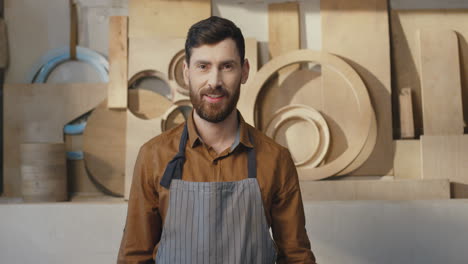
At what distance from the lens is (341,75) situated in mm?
3023

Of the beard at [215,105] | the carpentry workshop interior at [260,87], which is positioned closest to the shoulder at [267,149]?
the beard at [215,105]

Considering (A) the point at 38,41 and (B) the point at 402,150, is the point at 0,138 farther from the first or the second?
(B) the point at 402,150

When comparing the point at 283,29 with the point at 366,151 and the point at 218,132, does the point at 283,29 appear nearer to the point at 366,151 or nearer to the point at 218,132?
the point at 366,151

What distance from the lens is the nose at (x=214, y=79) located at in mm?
1347

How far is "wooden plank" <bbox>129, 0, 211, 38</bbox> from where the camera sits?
312cm

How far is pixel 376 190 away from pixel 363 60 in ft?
3.00

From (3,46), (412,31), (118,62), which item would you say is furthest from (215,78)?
(3,46)

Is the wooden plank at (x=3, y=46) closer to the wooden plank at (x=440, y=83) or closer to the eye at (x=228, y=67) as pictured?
the eye at (x=228, y=67)

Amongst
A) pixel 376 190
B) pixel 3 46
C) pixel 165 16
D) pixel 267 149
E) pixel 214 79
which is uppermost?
pixel 165 16

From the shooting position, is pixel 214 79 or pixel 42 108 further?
pixel 42 108

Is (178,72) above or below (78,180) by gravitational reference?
above

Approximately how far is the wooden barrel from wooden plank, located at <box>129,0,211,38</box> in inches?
38.8

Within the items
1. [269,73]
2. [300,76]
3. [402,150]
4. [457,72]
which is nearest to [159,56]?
[269,73]

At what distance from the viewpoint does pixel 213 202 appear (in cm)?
138
